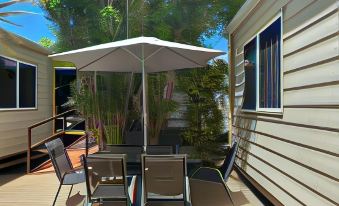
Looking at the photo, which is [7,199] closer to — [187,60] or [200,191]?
[200,191]

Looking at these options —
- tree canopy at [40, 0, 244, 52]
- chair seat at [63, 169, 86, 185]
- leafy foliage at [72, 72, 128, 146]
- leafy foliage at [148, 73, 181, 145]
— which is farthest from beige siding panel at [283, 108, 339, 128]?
tree canopy at [40, 0, 244, 52]

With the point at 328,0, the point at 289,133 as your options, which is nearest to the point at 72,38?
the point at 289,133

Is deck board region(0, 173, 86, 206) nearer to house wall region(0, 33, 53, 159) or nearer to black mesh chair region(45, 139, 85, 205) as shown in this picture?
black mesh chair region(45, 139, 85, 205)

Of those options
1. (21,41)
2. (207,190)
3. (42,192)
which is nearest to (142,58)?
(207,190)

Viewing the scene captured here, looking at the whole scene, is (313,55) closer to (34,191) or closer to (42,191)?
(42,191)

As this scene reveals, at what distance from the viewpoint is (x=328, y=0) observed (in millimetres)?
3078

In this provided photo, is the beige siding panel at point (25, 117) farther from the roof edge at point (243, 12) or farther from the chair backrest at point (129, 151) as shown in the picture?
the roof edge at point (243, 12)

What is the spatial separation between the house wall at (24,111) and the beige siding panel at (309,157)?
5.63 metres

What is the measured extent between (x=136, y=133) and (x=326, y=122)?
491 cm

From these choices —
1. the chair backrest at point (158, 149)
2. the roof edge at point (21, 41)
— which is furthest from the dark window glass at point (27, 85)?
the chair backrest at point (158, 149)

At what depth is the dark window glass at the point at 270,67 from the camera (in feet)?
15.5

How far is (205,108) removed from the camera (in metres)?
7.55

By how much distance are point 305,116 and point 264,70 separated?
1948 millimetres

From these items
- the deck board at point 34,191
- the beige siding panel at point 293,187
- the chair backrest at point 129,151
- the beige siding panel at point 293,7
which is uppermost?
the beige siding panel at point 293,7
